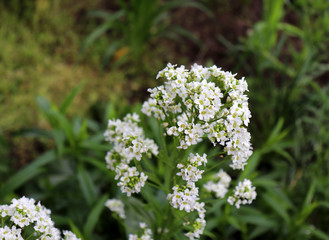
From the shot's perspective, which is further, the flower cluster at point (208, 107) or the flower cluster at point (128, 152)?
the flower cluster at point (128, 152)

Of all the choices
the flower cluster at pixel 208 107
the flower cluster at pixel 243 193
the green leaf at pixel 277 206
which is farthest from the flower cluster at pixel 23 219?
the green leaf at pixel 277 206

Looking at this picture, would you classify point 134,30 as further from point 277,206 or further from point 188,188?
point 188,188

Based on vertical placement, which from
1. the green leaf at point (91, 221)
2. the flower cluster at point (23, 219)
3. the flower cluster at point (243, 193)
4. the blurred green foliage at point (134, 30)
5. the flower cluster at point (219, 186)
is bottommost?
the flower cluster at point (243, 193)

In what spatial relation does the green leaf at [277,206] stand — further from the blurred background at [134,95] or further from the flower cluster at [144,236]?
the flower cluster at [144,236]

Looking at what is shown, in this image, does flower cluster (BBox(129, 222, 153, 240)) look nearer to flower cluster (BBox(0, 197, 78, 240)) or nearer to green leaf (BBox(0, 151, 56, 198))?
flower cluster (BBox(0, 197, 78, 240))

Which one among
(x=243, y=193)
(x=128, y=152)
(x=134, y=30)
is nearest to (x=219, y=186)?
(x=243, y=193)

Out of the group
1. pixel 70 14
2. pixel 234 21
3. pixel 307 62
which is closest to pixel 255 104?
pixel 307 62
